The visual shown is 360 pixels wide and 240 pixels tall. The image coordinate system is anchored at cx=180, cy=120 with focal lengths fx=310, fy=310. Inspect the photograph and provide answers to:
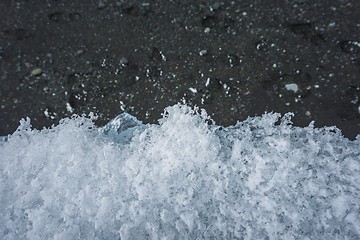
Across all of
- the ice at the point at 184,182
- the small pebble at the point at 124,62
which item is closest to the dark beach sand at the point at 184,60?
the small pebble at the point at 124,62

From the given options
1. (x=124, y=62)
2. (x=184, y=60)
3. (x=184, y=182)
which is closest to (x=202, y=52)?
(x=184, y=60)

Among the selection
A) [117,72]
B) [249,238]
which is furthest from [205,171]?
[117,72]

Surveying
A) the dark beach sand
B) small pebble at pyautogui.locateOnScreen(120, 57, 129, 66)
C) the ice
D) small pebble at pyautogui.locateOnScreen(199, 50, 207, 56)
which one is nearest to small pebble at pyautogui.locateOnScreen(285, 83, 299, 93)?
the dark beach sand

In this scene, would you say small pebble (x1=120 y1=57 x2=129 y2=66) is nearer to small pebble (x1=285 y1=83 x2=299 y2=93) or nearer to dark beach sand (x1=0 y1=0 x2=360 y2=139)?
dark beach sand (x1=0 y1=0 x2=360 y2=139)

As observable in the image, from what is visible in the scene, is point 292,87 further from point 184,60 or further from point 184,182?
point 184,182

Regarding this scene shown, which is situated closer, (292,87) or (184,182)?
(184,182)

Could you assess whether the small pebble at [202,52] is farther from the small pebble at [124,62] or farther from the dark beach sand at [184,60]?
the small pebble at [124,62]

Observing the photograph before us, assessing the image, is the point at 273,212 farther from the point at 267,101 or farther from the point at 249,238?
the point at 267,101
